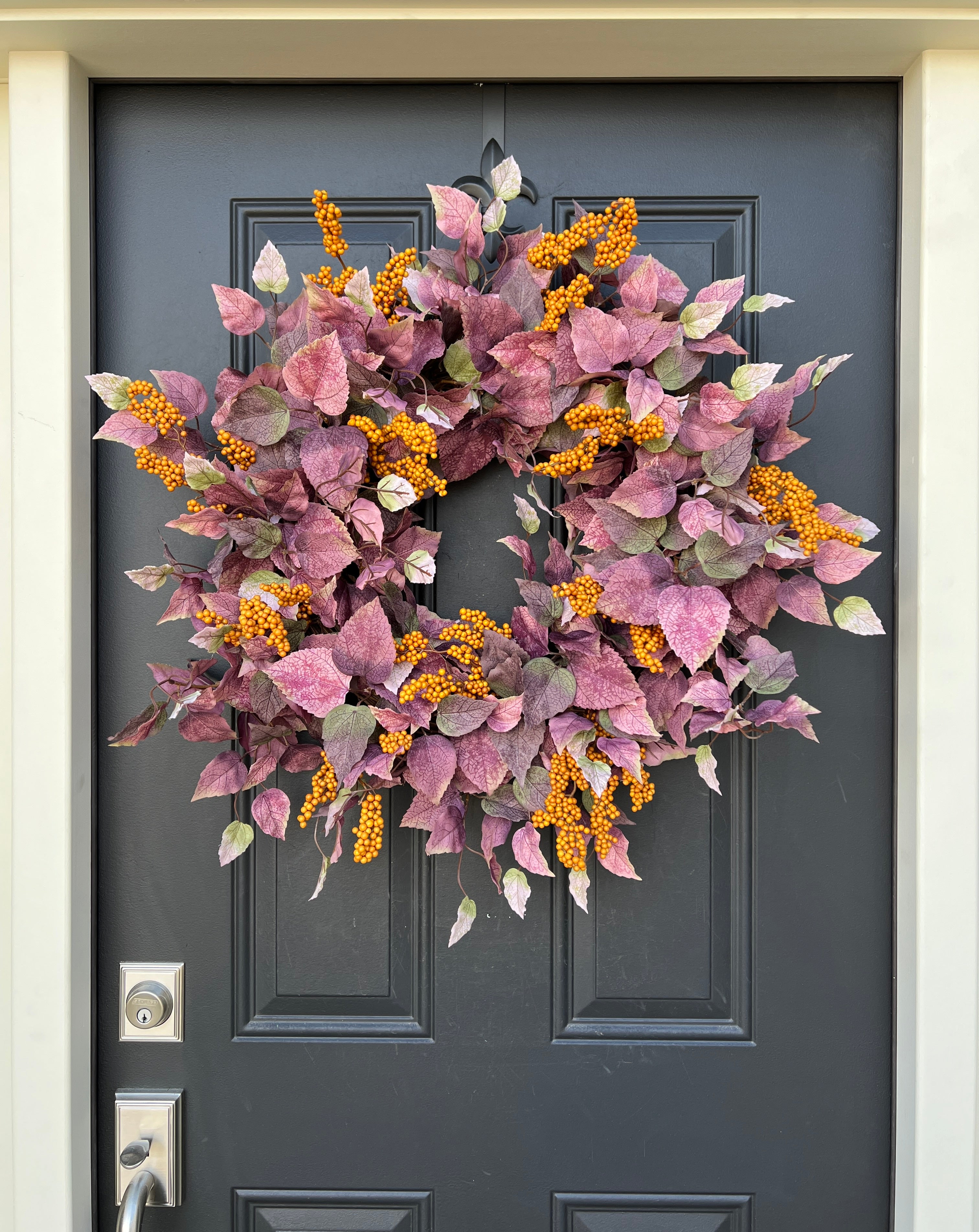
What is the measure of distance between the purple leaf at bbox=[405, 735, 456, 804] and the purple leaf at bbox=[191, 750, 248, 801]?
20 centimetres

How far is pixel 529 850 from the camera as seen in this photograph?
0.82m

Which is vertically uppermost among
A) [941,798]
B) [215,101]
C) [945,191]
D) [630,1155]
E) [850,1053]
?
[215,101]

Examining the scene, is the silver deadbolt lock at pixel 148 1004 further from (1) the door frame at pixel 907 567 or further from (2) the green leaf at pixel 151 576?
(2) the green leaf at pixel 151 576

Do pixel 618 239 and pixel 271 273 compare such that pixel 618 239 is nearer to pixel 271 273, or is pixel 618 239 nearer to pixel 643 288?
pixel 643 288

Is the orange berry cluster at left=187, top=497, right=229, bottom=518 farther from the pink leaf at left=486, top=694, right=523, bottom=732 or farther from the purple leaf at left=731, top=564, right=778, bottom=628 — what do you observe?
the purple leaf at left=731, top=564, right=778, bottom=628

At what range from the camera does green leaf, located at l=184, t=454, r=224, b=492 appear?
2.51ft

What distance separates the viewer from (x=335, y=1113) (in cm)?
91

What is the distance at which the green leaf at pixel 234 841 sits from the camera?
85 cm

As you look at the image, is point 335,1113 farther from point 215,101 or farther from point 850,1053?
point 215,101

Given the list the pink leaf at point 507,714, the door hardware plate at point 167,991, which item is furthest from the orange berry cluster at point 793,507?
the door hardware plate at point 167,991

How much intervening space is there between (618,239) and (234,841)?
2.46ft

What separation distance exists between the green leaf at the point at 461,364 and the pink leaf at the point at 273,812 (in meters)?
0.48

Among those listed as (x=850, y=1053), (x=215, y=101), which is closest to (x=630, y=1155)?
(x=850, y=1053)

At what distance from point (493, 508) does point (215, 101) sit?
0.58 m
